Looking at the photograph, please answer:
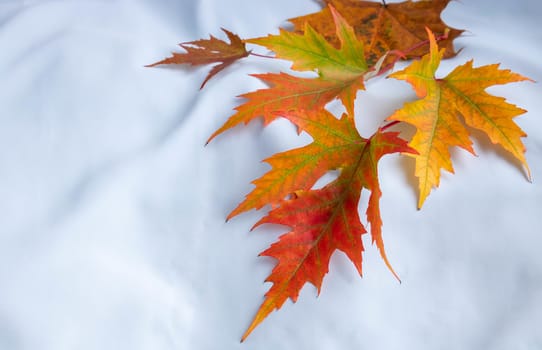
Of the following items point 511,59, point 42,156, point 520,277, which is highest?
point 42,156

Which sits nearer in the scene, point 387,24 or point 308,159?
point 308,159

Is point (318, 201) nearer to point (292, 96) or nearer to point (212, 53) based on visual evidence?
point (292, 96)

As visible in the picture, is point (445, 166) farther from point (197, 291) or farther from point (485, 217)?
point (197, 291)

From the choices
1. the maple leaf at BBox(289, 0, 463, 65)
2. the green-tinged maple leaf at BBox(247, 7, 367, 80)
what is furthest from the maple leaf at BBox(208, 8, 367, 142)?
the maple leaf at BBox(289, 0, 463, 65)

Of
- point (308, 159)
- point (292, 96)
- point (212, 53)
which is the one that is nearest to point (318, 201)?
point (308, 159)

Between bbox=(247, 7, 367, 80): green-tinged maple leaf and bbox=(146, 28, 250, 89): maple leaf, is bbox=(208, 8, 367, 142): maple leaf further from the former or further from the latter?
bbox=(146, 28, 250, 89): maple leaf

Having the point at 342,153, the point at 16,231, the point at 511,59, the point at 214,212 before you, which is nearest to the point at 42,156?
the point at 16,231

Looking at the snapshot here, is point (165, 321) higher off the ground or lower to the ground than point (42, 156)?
lower
